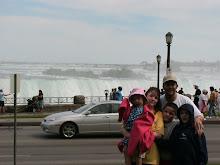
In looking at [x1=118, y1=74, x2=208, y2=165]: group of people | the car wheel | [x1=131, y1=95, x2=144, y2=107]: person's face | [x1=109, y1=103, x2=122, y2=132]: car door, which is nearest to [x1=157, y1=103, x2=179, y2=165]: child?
[x1=118, y1=74, x2=208, y2=165]: group of people

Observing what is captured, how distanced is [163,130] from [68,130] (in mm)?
9645

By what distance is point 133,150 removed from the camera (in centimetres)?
424

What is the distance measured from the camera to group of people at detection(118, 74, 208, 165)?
157 inches

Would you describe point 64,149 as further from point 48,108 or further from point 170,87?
point 48,108

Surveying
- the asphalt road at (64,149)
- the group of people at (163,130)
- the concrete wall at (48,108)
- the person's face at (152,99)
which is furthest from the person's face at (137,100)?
the concrete wall at (48,108)

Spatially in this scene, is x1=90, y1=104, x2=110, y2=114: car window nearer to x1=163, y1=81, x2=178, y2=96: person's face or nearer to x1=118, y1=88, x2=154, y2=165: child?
x1=118, y1=88, x2=154, y2=165: child

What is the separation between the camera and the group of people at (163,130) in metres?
3.98

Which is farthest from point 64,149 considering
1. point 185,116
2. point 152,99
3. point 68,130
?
point 185,116

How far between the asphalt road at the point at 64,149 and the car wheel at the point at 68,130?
25 cm

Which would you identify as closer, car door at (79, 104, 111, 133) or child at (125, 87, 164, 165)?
child at (125, 87, 164, 165)

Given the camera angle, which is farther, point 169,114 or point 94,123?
point 94,123

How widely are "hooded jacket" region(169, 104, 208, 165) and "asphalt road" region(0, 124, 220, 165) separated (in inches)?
202

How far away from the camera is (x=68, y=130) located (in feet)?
44.6

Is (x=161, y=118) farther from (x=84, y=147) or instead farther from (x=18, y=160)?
(x=84, y=147)
